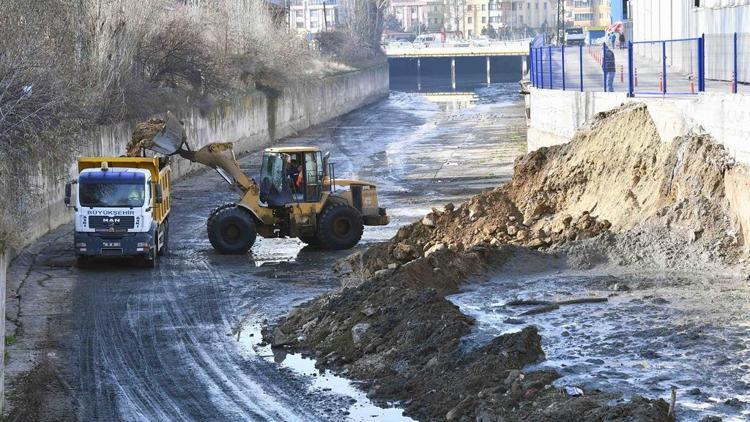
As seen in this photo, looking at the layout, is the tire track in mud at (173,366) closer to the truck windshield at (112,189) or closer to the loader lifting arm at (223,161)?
the truck windshield at (112,189)

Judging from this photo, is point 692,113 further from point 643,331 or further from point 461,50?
point 461,50

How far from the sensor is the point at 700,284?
1967cm

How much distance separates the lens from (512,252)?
23.0 metres

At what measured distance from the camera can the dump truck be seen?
26.6 meters

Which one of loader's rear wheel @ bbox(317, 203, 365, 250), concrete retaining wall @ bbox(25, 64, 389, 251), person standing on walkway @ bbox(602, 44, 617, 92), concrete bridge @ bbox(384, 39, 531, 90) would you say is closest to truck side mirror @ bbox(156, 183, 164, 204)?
loader's rear wheel @ bbox(317, 203, 365, 250)

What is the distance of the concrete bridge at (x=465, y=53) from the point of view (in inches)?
5148

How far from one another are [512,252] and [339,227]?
7.05 m

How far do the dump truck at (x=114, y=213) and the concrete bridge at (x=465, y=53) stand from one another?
98584 millimetres

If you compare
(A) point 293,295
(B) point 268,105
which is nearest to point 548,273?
(A) point 293,295

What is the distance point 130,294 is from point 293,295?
3.16 m

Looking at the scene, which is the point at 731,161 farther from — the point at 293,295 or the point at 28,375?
the point at 28,375

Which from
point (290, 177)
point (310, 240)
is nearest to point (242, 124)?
point (310, 240)

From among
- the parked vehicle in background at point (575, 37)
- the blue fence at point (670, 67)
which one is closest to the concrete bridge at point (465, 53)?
the parked vehicle in background at point (575, 37)

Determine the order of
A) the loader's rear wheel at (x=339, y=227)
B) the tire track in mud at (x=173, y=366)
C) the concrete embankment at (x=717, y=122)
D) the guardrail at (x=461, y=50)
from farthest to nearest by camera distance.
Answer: the guardrail at (x=461, y=50)
the loader's rear wheel at (x=339, y=227)
the concrete embankment at (x=717, y=122)
the tire track in mud at (x=173, y=366)
